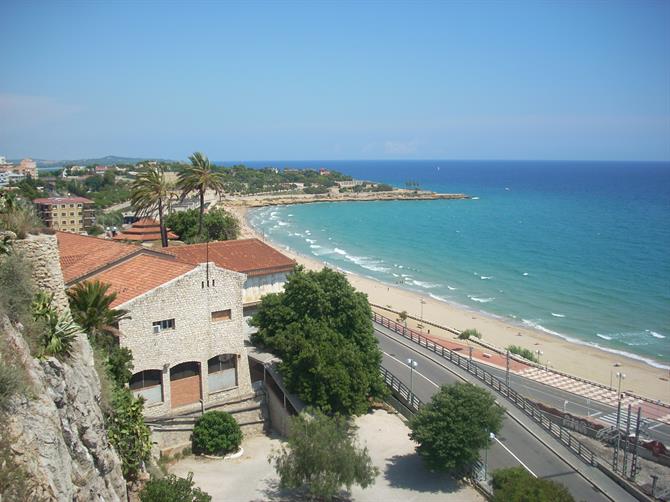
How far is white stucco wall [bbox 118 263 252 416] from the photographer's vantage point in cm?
2397

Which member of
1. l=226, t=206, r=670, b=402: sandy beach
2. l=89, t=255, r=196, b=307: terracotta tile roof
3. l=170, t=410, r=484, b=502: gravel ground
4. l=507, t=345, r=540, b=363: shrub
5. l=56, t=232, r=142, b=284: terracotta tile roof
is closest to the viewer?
l=170, t=410, r=484, b=502: gravel ground

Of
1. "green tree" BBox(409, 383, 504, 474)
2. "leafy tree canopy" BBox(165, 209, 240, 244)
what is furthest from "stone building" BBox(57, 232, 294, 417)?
"leafy tree canopy" BBox(165, 209, 240, 244)

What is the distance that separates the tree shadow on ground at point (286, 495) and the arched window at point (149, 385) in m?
6.72

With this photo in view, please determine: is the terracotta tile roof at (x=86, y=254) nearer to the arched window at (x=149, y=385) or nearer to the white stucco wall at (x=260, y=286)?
the arched window at (x=149, y=385)

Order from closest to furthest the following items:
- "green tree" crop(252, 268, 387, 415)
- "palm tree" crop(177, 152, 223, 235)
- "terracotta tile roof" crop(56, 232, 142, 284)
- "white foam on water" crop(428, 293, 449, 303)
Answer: "green tree" crop(252, 268, 387, 415)
"terracotta tile roof" crop(56, 232, 142, 284)
"palm tree" crop(177, 152, 223, 235)
"white foam on water" crop(428, 293, 449, 303)

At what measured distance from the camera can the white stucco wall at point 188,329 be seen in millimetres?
23969

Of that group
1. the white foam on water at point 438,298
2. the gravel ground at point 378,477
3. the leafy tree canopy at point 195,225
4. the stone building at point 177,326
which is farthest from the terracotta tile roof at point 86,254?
the white foam on water at point 438,298

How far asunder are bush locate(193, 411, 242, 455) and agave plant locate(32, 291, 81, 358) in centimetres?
1096

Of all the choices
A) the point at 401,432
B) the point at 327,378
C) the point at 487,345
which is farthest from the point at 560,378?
the point at 327,378

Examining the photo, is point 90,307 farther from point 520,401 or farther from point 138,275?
point 520,401

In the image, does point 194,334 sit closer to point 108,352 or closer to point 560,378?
point 108,352

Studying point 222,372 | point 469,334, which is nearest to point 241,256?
A: point 222,372

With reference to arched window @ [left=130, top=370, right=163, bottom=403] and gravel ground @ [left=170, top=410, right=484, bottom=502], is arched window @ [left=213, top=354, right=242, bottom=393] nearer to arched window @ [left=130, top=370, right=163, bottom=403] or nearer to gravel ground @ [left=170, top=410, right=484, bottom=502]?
arched window @ [left=130, top=370, right=163, bottom=403]

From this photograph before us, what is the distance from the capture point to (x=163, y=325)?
24.7m
